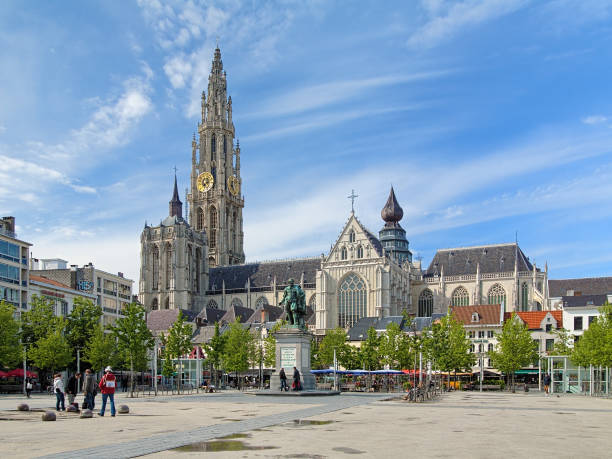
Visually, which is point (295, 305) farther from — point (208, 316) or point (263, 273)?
point (263, 273)

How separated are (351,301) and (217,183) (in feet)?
166

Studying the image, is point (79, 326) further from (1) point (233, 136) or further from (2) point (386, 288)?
(1) point (233, 136)

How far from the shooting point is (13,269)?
63438 millimetres

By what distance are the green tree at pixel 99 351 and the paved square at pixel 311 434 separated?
32506mm

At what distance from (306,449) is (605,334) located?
40.1m

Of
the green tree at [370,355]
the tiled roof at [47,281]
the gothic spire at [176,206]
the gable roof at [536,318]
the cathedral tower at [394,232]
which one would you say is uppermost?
the gothic spire at [176,206]

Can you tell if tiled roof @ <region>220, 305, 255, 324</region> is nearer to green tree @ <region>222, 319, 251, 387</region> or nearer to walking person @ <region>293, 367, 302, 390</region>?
green tree @ <region>222, 319, 251, 387</region>

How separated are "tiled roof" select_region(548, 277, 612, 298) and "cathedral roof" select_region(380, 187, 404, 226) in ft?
104

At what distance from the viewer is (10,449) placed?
13.8 meters

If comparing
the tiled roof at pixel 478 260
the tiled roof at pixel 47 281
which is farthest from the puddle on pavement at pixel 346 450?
the tiled roof at pixel 478 260

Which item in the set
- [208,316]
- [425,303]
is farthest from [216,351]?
[425,303]

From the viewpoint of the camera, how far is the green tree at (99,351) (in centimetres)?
5569

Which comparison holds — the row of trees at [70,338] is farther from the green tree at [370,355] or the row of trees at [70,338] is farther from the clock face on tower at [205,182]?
the clock face on tower at [205,182]

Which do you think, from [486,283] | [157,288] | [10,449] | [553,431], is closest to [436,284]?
[486,283]
